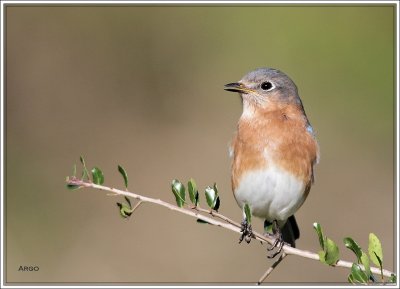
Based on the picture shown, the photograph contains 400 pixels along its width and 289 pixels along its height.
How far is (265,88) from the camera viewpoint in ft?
23.2

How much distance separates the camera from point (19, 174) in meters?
12.4

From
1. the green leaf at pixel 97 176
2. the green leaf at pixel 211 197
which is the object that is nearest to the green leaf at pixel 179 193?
the green leaf at pixel 211 197

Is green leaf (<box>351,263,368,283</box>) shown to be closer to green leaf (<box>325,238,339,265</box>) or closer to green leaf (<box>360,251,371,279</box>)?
green leaf (<box>360,251,371,279</box>)

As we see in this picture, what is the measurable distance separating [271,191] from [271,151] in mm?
390

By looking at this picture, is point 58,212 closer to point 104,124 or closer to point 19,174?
point 19,174

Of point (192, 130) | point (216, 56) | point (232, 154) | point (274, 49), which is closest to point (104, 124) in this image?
point (192, 130)

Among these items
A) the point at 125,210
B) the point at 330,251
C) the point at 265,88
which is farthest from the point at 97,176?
the point at 265,88

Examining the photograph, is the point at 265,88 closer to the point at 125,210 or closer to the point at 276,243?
the point at 276,243

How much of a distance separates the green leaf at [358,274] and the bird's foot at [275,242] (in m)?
1.67

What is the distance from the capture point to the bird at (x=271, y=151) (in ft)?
21.6

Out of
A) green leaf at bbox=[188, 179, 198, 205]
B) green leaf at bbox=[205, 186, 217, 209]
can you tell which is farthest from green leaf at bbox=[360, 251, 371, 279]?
green leaf at bbox=[188, 179, 198, 205]

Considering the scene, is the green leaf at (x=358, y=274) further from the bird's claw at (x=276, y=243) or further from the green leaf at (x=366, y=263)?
the bird's claw at (x=276, y=243)

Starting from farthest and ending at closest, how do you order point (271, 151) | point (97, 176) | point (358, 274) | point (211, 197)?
point (271, 151)
point (211, 197)
point (97, 176)
point (358, 274)

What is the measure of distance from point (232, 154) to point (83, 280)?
4.32 m
